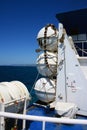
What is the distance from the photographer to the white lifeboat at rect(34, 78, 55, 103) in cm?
898

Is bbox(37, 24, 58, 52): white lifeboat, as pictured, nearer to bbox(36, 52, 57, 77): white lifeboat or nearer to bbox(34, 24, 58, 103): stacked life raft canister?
bbox(34, 24, 58, 103): stacked life raft canister

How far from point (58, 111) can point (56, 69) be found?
220cm

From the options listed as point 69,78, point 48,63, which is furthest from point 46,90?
point 69,78

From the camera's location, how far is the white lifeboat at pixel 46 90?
898 cm

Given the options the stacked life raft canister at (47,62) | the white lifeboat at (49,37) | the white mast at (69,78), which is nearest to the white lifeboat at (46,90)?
the stacked life raft canister at (47,62)

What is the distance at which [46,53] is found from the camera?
356 inches

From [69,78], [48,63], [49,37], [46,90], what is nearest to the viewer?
[69,78]

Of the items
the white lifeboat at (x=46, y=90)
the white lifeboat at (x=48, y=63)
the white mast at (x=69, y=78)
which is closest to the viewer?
the white mast at (x=69, y=78)

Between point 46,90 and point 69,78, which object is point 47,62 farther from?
point 69,78

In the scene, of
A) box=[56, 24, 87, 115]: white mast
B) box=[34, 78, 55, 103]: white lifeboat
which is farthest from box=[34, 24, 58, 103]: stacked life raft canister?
box=[56, 24, 87, 115]: white mast

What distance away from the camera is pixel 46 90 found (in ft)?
29.6

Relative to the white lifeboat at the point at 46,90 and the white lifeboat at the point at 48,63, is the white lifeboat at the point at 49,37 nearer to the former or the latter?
the white lifeboat at the point at 48,63

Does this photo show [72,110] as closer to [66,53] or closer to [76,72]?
[76,72]

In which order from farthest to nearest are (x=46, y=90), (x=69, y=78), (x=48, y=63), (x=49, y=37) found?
(x=49, y=37), (x=46, y=90), (x=48, y=63), (x=69, y=78)
